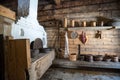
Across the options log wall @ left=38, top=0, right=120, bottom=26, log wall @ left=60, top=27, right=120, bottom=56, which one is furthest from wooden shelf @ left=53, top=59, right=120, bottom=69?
log wall @ left=38, top=0, right=120, bottom=26

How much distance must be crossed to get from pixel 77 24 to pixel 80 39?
58 centimetres

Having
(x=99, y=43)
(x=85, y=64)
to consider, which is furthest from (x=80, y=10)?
(x=85, y=64)

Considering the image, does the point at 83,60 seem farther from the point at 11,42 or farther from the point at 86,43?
the point at 11,42

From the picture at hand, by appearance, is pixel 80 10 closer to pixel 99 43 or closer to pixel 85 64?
pixel 99 43

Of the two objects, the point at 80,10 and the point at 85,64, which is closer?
the point at 85,64

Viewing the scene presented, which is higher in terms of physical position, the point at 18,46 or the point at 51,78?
the point at 18,46

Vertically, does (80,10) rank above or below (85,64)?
above

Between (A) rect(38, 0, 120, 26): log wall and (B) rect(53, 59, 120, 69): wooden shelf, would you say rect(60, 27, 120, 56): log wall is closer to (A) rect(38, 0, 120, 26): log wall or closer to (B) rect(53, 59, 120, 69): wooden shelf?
(A) rect(38, 0, 120, 26): log wall

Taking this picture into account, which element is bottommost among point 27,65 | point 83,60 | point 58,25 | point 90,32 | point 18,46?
point 83,60

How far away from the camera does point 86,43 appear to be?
4.59 meters

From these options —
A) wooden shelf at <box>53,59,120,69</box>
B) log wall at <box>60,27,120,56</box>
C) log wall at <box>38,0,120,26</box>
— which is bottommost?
wooden shelf at <box>53,59,120,69</box>

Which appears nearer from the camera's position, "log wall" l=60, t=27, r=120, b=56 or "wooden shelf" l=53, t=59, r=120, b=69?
"wooden shelf" l=53, t=59, r=120, b=69

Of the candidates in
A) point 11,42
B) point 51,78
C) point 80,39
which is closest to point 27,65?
point 11,42

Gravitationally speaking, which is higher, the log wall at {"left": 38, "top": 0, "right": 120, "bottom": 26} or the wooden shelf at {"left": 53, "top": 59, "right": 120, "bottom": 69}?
the log wall at {"left": 38, "top": 0, "right": 120, "bottom": 26}
